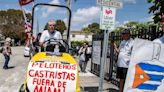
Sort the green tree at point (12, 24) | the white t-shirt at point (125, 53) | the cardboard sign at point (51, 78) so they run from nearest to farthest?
1. the cardboard sign at point (51, 78)
2. the white t-shirt at point (125, 53)
3. the green tree at point (12, 24)

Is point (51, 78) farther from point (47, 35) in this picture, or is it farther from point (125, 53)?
point (125, 53)

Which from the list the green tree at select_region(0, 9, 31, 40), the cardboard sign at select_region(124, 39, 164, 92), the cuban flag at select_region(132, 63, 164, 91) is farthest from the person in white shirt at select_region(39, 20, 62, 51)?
the green tree at select_region(0, 9, 31, 40)

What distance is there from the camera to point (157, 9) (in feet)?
23.4

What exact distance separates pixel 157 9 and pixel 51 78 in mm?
2382

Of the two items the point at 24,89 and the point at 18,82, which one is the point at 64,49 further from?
the point at 18,82

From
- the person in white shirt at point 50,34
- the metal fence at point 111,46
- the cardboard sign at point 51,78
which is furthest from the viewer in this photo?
the metal fence at point 111,46

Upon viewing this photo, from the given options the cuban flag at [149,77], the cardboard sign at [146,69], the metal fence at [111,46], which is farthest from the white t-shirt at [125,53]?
the cuban flag at [149,77]

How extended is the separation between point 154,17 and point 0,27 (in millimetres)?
96887

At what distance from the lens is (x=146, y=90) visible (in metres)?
5.18

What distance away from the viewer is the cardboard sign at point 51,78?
671 cm

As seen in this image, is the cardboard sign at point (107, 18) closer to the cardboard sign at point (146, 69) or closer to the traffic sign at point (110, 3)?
the traffic sign at point (110, 3)

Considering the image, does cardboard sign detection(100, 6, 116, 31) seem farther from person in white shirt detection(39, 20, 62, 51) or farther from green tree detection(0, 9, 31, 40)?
green tree detection(0, 9, 31, 40)

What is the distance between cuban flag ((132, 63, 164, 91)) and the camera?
514 cm

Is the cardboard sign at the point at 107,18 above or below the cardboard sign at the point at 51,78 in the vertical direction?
above
